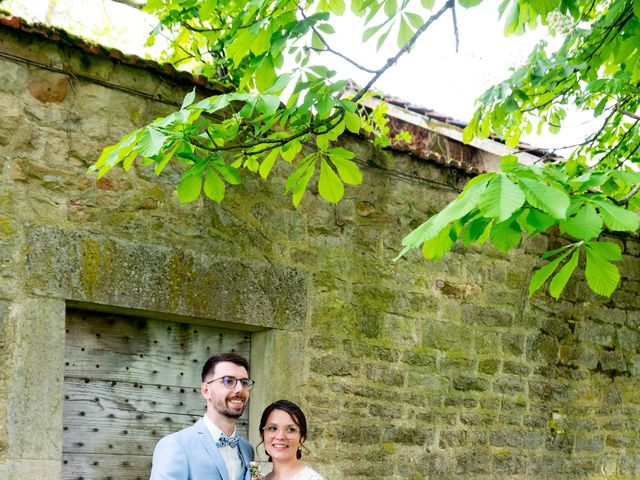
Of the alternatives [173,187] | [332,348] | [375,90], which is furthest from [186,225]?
[375,90]

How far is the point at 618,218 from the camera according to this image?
9.80ft

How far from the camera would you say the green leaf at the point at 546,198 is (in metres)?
2.79

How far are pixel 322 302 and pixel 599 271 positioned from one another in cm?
249

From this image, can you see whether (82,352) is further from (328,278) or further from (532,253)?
(532,253)

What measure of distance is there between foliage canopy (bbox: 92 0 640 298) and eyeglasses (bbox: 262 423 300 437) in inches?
42.0

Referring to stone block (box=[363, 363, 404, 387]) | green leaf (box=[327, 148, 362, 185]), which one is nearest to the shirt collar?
green leaf (box=[327, 148, 362, 185])

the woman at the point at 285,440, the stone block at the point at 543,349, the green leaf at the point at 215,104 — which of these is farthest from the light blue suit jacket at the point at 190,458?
the stone block at the point at 543,349

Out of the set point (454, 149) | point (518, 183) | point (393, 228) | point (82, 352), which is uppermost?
point (454, 149)

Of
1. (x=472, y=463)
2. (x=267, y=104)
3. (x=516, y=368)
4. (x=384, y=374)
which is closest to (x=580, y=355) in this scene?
(x=516, y=368)

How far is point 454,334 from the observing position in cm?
605

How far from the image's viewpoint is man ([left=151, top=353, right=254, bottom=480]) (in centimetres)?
371

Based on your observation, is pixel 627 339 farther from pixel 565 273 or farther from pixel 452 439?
pixel 565 273

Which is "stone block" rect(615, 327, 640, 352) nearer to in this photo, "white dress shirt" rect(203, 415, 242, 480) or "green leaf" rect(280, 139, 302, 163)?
"green leaf" rect(280, 139, 302, 163)

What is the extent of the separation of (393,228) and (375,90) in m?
1.03
